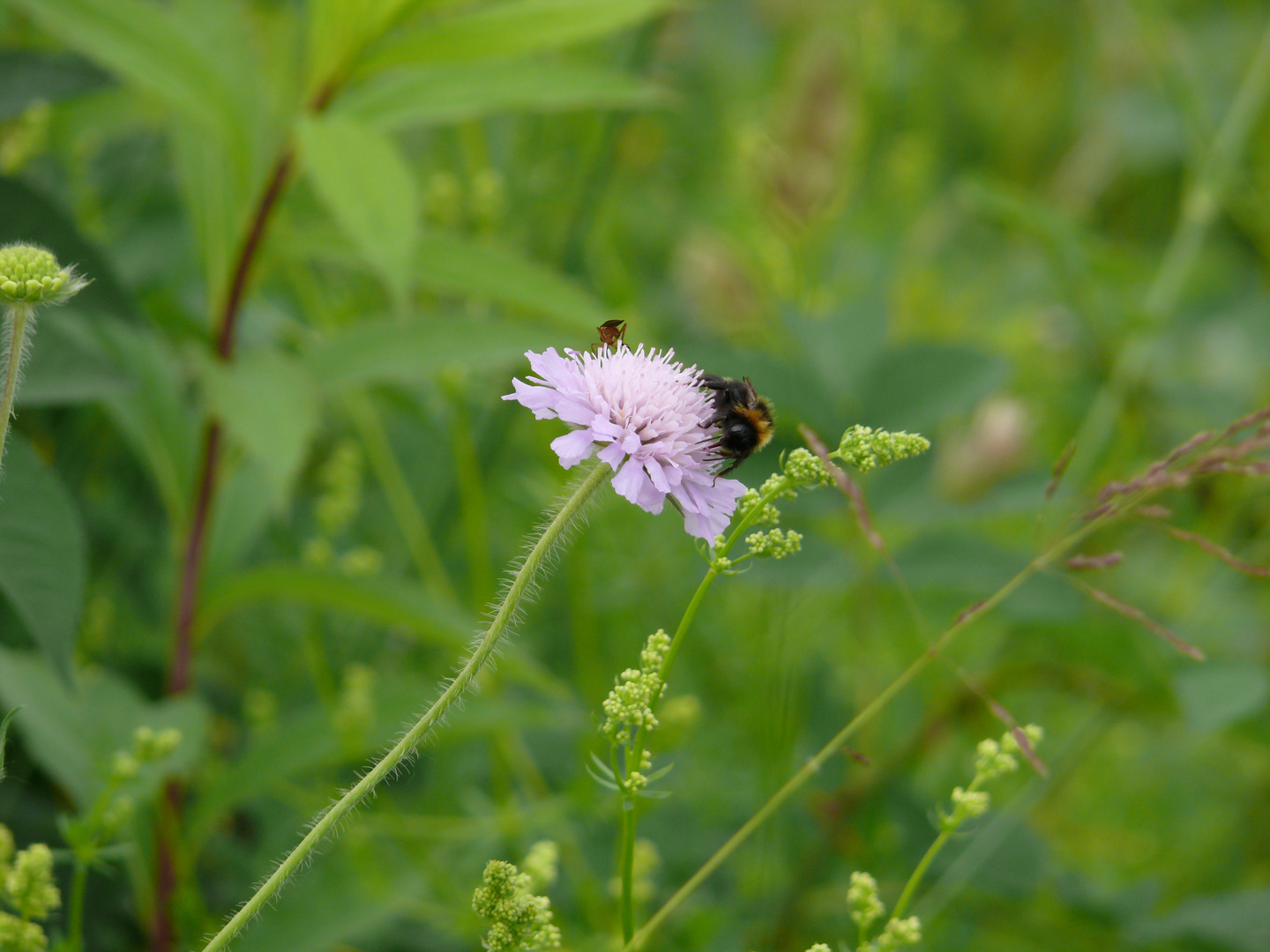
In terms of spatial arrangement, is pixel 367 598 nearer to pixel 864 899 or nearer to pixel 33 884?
pixel 33 884

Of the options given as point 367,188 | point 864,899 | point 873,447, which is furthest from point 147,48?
point 864,899

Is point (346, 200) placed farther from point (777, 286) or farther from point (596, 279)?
point (777, 286)

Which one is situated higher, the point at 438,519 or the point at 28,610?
the point at 438,519

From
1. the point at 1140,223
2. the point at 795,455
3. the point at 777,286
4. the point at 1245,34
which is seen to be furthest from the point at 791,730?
the point at 1245,34

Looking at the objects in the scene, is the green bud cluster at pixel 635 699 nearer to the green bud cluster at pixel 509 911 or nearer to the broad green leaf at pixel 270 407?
the green bud cluster at pixel 509 911

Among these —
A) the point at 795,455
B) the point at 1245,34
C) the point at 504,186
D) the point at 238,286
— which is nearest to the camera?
the point at 795,455

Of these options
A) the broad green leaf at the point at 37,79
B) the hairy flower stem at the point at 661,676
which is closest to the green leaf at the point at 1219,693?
the hairy flower stem at the point at 661,676

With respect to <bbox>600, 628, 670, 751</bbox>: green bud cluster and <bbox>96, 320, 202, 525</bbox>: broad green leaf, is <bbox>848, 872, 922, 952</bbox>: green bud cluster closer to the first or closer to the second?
<bbox>600, 628, 670, 751</bbox>: green bud cluster
